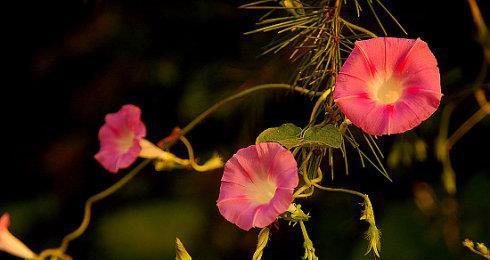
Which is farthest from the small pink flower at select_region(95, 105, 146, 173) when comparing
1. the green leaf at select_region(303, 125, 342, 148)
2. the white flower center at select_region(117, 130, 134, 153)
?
the green leaf at select_region(303, 125, 342, 148)

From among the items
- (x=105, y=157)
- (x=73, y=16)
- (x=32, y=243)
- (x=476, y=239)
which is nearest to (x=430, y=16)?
(x=476, y=239)

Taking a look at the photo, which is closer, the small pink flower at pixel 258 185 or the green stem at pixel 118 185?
the small pink flower at pixel 258 185

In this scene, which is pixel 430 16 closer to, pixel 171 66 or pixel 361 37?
pixel 361 37

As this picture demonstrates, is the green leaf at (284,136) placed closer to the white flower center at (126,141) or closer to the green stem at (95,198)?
the white flower center at (126,141)

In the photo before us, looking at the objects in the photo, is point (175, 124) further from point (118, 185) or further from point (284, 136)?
point (284, 136)

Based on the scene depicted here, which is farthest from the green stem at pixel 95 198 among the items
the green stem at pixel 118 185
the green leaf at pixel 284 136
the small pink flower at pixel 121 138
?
the green leaf at pixel 284 136

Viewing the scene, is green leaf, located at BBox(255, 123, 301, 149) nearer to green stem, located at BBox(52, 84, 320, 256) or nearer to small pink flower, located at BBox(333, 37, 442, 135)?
small pink flower, located at BBox(333, 37, 442, 135)
